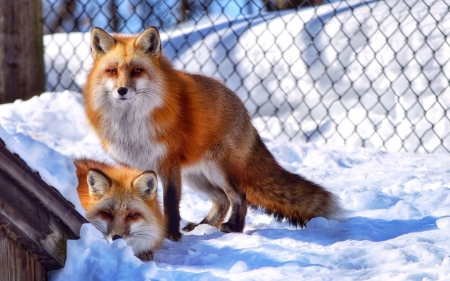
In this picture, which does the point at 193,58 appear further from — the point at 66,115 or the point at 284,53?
the point at 66,115

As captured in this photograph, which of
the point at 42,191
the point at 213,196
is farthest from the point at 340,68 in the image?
the point at 42,191

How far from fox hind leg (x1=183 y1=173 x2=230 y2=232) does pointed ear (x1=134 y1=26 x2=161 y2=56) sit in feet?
2.61

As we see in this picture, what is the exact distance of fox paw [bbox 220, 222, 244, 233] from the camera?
3667mm

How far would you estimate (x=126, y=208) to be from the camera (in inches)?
118

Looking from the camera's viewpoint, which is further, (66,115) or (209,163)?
(66,115)

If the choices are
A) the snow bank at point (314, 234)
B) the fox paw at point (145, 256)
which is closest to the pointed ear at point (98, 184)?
the snow bank at point (314, 234)

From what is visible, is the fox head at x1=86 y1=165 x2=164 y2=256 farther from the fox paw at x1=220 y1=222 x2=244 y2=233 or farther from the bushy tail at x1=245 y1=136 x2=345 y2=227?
→ the bushy tail at x1=245 y1=136 x2=345 y2=227

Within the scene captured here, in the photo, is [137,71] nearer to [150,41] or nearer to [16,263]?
[150,41]

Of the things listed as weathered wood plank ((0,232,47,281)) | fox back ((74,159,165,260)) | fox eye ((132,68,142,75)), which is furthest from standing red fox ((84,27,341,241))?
weathered wood plank ((0,232,47,281))

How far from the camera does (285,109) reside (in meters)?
6.44

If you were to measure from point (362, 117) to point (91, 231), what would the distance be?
3946mm

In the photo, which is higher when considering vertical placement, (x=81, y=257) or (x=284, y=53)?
(x=284, y=53)

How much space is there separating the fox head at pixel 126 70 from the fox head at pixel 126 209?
525mm

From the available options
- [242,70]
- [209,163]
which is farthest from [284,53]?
[209,163]
